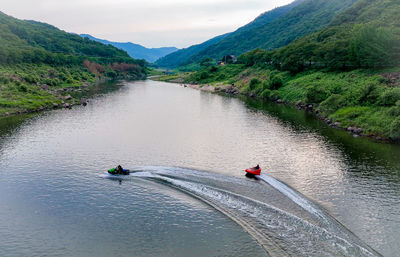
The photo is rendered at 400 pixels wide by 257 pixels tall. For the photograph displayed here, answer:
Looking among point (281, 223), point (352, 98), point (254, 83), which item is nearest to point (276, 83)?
point (254, 83)

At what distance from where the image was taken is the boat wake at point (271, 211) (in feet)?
119

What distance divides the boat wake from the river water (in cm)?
18

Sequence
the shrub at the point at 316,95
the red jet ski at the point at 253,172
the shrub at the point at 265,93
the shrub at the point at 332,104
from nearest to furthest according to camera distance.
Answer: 1. the red jet ski at the point at 253,172
2. the shrub at the point at 332,104
3. the shrub at the point at 316,95
4. the shrub at the point at 265,93

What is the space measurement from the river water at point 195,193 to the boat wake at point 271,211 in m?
0.18

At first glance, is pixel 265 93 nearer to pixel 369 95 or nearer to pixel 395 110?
pixel 369 95

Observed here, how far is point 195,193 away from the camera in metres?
50.4

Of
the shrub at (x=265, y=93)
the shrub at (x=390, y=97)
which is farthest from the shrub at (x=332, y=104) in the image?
the shrub at (x=265, y=93)

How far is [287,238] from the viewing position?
124ft

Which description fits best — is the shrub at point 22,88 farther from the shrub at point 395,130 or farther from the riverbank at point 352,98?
the shrub at point 395,130

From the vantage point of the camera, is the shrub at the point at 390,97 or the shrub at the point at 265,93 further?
the shrub at the point at 265,93

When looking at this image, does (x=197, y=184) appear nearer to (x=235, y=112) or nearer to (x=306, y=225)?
(x=306, y=225)

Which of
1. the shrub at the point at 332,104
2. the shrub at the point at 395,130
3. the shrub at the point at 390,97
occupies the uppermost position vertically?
the shrub at the point at 390,97

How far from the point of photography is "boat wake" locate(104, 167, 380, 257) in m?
36.2

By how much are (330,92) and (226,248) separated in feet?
326
